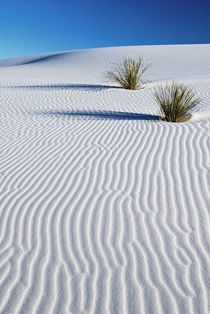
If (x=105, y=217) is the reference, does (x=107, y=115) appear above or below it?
above

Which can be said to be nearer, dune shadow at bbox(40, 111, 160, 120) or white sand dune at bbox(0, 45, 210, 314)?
white sand dune at bbox(0, 45, 210, 314)

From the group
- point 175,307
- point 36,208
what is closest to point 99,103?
point 36,208

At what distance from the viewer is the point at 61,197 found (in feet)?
15.3

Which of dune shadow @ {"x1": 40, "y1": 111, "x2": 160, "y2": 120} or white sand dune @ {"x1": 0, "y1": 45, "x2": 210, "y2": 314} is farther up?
dune shadow @ {"x1": 40, "y1": 111, "x2": 160, "y2": 120}

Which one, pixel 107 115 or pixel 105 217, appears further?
pixel 107 115

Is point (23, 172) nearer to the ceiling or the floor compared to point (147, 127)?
nearer to the floor

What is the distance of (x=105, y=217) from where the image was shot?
4164 millimetres

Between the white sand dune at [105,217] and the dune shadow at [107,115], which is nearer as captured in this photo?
the white sand dune at [105,217]

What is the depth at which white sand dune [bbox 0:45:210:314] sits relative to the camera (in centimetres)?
297

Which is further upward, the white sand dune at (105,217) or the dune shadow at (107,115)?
the dune shadow at (107,115)

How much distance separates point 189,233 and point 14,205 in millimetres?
2006

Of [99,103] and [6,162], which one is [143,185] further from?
[99,103]

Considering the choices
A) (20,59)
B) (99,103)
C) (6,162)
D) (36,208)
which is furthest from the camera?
(20,59)

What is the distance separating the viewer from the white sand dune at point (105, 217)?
2.97m
